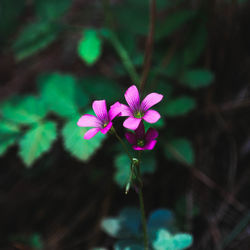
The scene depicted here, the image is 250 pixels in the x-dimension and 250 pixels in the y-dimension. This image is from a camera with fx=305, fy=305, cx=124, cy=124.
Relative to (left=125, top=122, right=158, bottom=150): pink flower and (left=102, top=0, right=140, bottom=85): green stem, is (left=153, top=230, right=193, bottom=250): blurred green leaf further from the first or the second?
(left=102, top=0, right=140, bottom=85): green stem

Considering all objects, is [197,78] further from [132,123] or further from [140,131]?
[132,123]

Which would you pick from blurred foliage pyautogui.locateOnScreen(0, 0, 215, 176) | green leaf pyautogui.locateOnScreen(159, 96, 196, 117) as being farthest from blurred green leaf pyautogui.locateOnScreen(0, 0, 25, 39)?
green leaf pyautogui.locateOnScreen(159, 96, 196, 117)

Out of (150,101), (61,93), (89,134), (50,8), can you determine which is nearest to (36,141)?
(61,93)

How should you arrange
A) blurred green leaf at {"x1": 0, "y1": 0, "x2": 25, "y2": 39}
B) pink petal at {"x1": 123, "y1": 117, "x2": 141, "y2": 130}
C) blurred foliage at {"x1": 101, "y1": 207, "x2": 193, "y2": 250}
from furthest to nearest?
1. blurred green leaf at {"x1": 0, "y1": 0, "x2": 25, "y2": 39}
2. blurred foliage at {"x1": 101, "y1": 207, "x2": 193, "y2": 250}
3. pink petal at {"x1": 123, "y1": 117, "x2": 141, "y2": 130}

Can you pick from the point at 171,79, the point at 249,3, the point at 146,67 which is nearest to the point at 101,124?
→ the point at 146,67

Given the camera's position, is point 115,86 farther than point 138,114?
Yes
